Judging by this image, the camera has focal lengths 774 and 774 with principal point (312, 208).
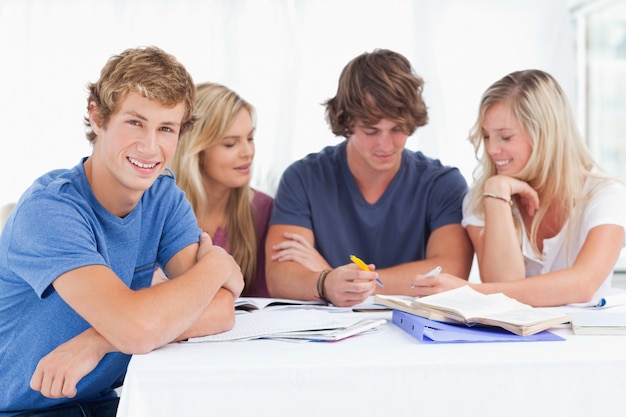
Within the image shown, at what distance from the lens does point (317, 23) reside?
3.40m

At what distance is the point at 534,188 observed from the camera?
222cm

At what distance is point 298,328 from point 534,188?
1098 mm

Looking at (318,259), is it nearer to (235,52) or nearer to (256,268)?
(256,268)

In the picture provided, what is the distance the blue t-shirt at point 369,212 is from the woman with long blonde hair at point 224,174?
0.13 m

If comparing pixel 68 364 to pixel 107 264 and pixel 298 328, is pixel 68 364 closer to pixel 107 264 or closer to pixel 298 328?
pixel 107 264

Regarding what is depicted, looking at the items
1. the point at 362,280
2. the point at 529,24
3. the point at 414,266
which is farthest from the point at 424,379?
the point at 529,24

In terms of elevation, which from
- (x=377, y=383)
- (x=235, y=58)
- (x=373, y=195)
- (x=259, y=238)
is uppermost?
(x=235, y=58)

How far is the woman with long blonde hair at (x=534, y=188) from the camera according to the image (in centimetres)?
213

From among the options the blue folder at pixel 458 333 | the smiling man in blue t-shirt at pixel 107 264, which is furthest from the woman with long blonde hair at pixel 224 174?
the blue folder at pixel 458 333

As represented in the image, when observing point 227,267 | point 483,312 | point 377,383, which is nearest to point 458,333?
point 483,312

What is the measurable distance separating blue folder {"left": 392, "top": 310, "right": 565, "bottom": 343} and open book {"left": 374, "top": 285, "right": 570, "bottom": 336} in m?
0.01

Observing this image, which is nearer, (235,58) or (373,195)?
(373,195)

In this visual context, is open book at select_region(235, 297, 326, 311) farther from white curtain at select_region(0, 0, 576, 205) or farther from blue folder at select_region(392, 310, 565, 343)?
white curtain at select_region(0, 0, 576, 205)

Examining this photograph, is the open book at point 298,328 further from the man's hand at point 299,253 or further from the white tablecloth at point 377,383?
the man's hand at point 299,253
